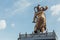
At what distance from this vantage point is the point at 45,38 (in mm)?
80812

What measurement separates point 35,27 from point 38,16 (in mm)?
3021

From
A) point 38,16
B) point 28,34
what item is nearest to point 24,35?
point 28,34

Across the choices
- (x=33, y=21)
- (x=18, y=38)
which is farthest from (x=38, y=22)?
(x=18, y=38)

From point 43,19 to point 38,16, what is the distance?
1.67 meters

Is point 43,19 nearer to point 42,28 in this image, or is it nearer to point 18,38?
point 42,28

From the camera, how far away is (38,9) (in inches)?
3310

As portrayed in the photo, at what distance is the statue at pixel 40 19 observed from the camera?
273ft

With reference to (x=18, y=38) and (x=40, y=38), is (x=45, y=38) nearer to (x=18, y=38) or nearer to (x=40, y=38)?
(x=40, y=38)

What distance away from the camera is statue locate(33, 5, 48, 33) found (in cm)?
8319

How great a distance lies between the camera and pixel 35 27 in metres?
83.8

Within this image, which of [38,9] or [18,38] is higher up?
[38,9]

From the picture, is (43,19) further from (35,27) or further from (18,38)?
(18,38)

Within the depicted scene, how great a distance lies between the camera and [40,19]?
273 ft

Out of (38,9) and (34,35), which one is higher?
(38,9)
